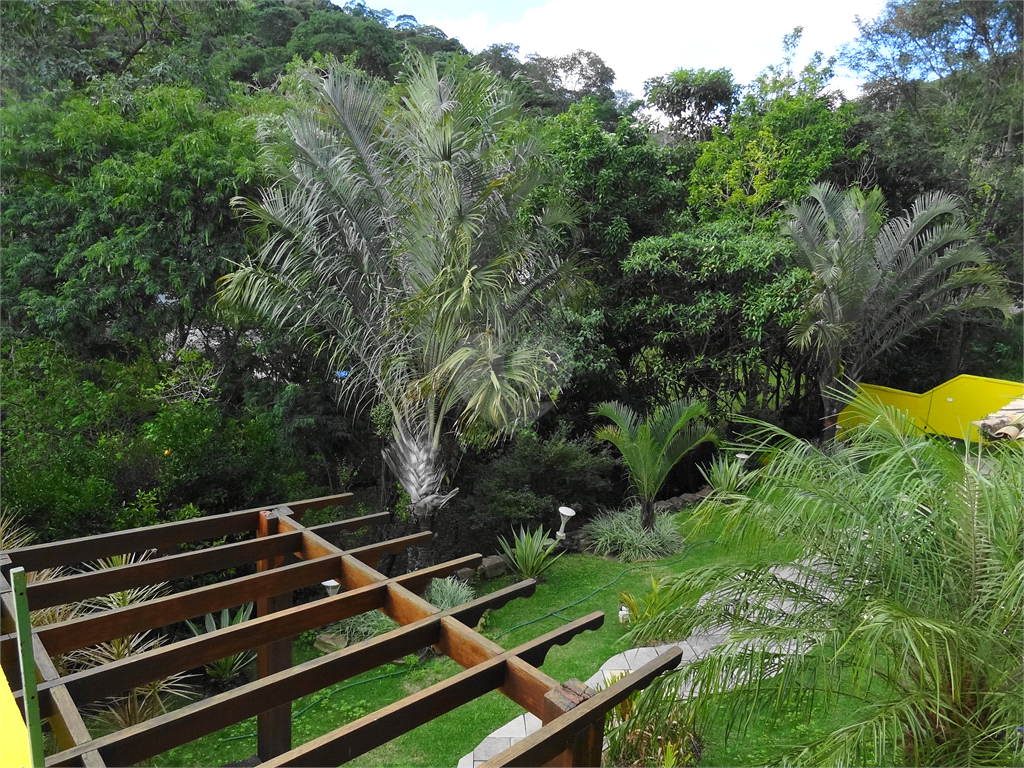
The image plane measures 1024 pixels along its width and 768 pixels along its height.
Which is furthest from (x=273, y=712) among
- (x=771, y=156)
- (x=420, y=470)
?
(x=771, y=156)

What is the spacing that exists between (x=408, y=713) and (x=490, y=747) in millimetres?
2739

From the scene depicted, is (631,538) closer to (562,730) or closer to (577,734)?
(577,734)

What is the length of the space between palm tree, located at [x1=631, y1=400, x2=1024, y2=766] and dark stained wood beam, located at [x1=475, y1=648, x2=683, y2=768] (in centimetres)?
112

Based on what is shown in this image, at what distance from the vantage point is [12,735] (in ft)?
4.53

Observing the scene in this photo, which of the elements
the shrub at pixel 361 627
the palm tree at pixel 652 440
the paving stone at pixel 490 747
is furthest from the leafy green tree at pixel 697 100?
the paving stone at pixel 490 747

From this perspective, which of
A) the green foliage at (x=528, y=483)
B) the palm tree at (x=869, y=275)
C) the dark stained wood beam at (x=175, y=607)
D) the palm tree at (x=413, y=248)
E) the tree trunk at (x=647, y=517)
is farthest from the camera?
the palm tree at (x=869, y=275)

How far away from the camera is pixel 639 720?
3135mm

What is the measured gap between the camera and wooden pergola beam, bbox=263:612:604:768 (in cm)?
167

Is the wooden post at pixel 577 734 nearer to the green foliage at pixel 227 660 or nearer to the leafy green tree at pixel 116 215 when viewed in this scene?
the green foliage at pixel 227 660

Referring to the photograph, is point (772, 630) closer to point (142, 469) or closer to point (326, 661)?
point (326, 661)

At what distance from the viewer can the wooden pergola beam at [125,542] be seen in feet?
9.54

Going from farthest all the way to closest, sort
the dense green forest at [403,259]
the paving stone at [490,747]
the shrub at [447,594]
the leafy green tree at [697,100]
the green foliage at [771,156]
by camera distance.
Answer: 1. the leafy green tree at [697,100]
2. the green foliage at [771,156]
3. the shrub at [447,594]
4. the dense green forest at [403,259]
5. the paving stone at [490,747]

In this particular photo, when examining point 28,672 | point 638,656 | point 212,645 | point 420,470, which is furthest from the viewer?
point 420,470

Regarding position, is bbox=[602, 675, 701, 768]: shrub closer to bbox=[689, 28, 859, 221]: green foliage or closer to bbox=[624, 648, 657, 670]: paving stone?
bbox=[624, 648, 657, 670]: paving stone
